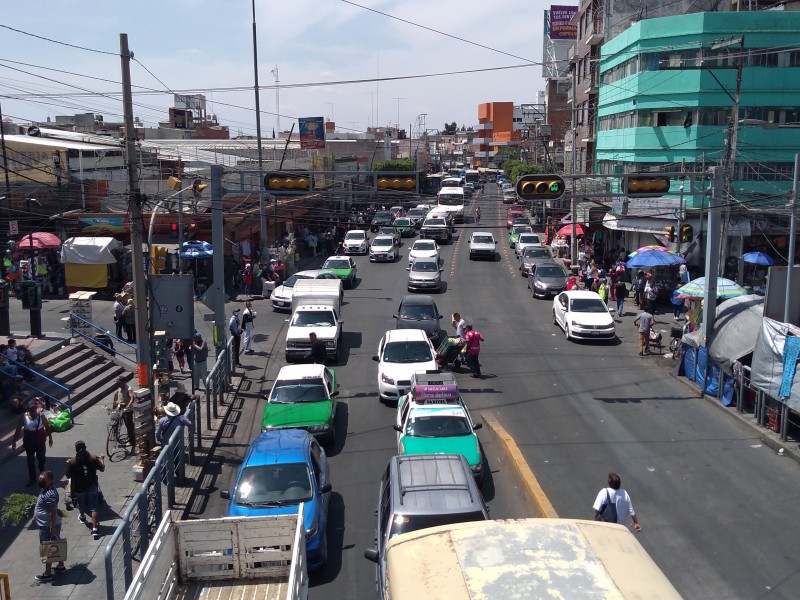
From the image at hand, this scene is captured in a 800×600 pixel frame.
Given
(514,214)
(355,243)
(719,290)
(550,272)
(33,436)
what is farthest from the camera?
(514,214)

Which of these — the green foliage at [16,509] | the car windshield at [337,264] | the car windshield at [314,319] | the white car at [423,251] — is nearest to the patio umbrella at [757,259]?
the white car at [423,251]

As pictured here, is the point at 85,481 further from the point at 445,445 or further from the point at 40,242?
the point at 40,242

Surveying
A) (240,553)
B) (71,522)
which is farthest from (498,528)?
(71,522)

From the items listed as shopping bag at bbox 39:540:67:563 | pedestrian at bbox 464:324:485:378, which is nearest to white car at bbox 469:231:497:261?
pedestrian at bbox 464:324:485:378

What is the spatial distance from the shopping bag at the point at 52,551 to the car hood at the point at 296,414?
543cm

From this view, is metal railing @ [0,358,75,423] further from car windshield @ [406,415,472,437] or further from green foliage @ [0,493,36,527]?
car windshield @ [406,415,472,437]

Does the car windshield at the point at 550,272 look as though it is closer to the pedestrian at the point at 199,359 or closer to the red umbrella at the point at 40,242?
the pedestrian at the point at 199,359

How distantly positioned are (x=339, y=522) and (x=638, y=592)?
713 cm

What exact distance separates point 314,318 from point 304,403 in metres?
8.06

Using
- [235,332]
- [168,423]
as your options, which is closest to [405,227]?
[235,332]

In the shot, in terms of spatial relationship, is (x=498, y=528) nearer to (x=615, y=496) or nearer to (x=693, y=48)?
(x=615, y=496)

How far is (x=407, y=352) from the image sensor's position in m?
19.7

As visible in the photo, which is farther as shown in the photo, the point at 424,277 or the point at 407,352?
the point at 424,277

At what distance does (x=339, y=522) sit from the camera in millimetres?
12078
